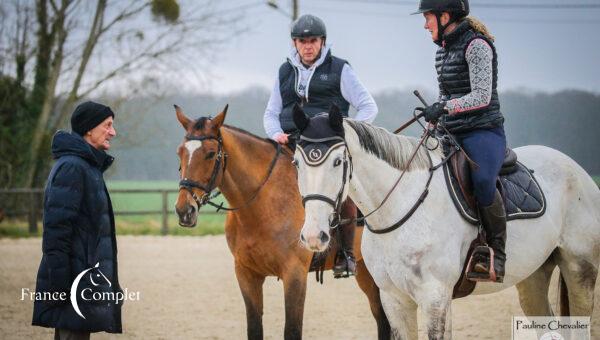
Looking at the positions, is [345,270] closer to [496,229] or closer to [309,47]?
[496,229]

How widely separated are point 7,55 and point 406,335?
2024 cm

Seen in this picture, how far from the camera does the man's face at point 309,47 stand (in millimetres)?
5617

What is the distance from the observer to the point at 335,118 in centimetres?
Answer: 383

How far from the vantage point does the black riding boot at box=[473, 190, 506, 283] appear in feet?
14.3

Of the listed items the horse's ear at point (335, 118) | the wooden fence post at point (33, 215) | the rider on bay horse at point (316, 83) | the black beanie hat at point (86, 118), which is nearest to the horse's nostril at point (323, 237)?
the horse's ear at point (335, 118)

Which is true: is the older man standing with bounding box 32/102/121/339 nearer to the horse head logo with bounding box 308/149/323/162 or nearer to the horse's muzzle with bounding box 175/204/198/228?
the horse's muzzle with bounding box 175/204/198/228

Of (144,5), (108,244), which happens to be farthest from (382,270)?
(144,5)

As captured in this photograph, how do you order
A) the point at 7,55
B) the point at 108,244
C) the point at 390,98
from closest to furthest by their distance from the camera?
the point at 108,244
the point at 390,98
the point at 7,55

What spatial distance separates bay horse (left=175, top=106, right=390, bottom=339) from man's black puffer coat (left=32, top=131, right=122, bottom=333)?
1052mm

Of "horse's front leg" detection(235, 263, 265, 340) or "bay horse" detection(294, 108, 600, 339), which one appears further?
"horse's front leg" detection(235, 263, 265, 340)

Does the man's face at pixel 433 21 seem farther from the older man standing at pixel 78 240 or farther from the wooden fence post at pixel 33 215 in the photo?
the wooden fence post at pixel 33 215

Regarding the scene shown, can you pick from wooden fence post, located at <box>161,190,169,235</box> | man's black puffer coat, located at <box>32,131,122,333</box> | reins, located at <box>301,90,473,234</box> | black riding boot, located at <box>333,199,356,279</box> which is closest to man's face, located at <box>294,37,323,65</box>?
black riding boot, located at <box>333,199,356,279</box>

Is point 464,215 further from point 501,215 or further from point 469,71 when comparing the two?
point 469,71

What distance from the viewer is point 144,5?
72.7ft
